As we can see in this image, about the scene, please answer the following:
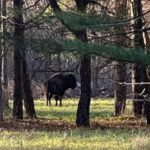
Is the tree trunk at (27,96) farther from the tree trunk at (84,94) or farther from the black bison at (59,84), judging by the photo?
the black bison at (59,84)

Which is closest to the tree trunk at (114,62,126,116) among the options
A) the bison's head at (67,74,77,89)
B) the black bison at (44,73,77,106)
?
the black bison at (44,73,77,106)

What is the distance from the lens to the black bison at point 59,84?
1548 inches

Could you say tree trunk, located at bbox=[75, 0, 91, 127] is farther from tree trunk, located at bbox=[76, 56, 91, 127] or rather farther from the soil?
the soil

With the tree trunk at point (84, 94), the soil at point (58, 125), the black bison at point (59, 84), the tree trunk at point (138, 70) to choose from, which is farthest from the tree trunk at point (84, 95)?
the black bison at point (59, 84)

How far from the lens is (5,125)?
20016 millimetres

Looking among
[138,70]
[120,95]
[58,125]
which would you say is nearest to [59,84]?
[120,95]

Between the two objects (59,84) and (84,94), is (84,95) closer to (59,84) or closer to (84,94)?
(84,94)

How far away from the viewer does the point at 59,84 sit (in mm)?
39031

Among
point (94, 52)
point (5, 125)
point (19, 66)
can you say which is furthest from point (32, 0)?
point (94, 52)

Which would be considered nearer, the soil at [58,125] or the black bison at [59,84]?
the soil at [58,125]

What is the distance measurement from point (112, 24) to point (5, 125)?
884cm

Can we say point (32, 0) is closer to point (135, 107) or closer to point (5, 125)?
point (135, 107)

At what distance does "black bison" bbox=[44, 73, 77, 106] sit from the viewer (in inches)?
1548

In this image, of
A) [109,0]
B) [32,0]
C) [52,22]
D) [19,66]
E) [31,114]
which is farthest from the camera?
[32,0]
